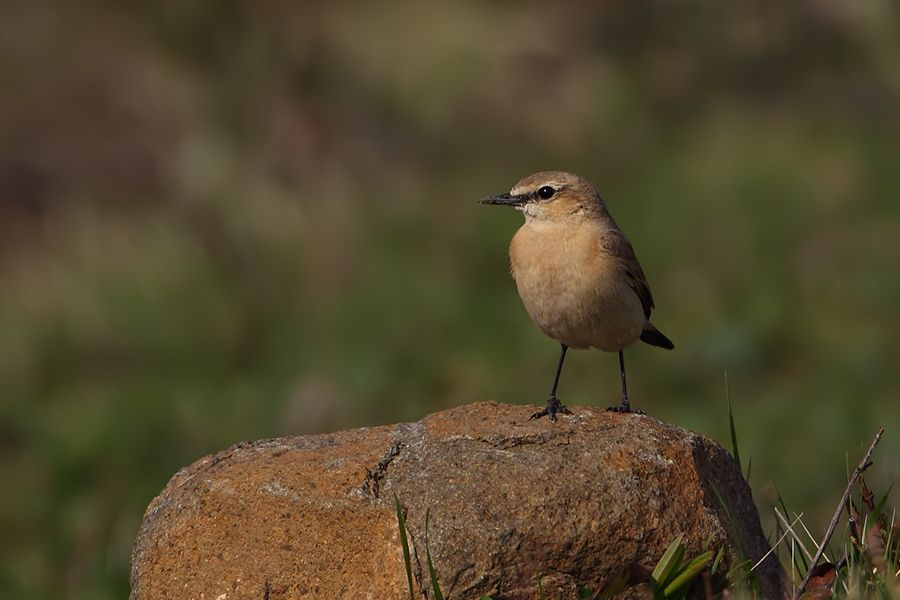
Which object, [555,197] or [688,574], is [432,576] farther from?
[555,197]

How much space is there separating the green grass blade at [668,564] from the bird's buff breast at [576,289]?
1845mm

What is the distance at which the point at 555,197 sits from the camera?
313 inches

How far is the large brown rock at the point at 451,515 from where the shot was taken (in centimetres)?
589

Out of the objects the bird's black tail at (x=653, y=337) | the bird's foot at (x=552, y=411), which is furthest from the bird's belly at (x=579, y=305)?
the bird's black tail at (x=653, y=337)

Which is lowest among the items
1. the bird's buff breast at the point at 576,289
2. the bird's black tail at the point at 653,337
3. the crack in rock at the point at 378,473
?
the crack in rock at the point at 378,473

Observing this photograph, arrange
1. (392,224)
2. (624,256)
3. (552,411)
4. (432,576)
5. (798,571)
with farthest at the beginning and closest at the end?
(392,224), (624,256), (552,411), (798,571), (432,576)

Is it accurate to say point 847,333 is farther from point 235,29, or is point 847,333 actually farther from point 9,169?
point 9,169

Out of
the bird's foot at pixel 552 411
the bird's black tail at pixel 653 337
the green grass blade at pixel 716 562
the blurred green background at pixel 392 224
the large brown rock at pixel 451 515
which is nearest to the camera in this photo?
the large brown rock at pixel 451 515

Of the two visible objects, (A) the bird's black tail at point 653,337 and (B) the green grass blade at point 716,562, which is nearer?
(B) the green grass blade at point 716,562

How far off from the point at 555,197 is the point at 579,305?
67cm

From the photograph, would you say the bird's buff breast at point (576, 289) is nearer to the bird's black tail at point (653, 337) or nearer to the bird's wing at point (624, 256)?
the bird's wing at point (624, 256)

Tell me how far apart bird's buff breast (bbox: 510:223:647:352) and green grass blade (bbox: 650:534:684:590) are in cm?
185

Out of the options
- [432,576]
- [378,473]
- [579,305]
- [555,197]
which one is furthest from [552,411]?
[555,197]

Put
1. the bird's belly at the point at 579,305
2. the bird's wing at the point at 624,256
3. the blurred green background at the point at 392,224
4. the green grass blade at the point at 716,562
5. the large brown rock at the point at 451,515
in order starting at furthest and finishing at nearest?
the blurred green background at the point at 392,224, the bird's wing at the point at 624,256, the bird's belly at the point at 579,305, the green grass blade at the point at 716,562, the large brown rock at the point at 451,515
